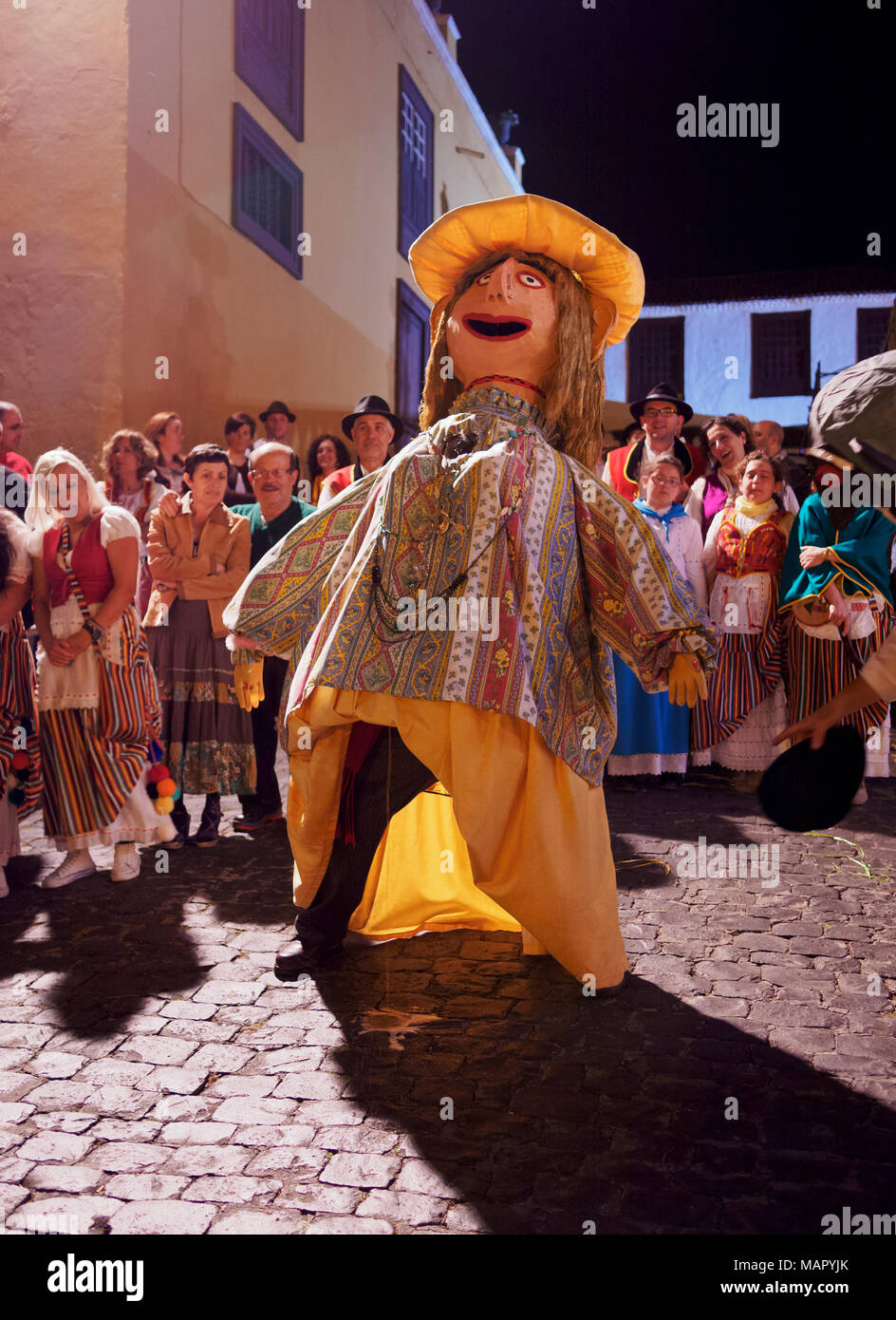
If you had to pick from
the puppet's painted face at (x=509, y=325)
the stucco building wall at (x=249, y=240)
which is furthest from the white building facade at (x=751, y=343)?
the puppet's painted face at (x=509, y=325)

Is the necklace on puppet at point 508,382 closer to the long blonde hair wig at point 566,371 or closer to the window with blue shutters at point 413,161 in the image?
the long blonde hair wig at point 566,371

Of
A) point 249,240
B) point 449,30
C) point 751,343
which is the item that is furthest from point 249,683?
point 751,343

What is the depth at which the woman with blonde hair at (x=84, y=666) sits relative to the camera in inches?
175

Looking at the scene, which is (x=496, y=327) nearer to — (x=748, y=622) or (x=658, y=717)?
(x=748, y=622)

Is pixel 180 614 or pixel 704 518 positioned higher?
pixel 704 518

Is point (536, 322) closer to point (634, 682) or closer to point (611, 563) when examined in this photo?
point (611, 563)

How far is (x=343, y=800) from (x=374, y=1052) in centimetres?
75

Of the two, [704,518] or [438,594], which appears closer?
[438,594]

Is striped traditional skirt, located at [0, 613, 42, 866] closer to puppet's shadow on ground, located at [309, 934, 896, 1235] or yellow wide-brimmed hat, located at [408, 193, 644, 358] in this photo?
puppet's shadow on ground, located at [309, 934, 896, 1235]

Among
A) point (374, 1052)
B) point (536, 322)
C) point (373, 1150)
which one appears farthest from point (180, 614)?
point (373, 1150)

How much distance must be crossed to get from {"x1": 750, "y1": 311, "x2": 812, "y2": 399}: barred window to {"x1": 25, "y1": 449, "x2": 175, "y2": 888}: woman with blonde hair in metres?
20.2
